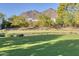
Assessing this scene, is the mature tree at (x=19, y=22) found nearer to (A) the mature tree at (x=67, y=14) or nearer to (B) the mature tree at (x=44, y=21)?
(B) the mature tree at (x=44, y=21)

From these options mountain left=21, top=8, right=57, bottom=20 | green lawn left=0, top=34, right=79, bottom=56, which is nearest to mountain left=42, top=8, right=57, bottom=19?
mountain left=21, top=8, right=57, bottom=20

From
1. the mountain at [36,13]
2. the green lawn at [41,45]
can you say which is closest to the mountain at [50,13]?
the mountain at [36,13]

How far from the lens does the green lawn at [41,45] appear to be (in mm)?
3545

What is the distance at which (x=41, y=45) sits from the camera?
356cm

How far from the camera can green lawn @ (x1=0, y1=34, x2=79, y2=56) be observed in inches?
140

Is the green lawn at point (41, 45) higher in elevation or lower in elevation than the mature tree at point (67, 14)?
lower

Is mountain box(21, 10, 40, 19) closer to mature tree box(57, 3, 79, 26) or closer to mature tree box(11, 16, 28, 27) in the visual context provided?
mature tree box(11, 16, 28, 27)

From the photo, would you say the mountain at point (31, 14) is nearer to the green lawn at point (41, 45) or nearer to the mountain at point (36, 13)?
the mountain at point (36, 13)

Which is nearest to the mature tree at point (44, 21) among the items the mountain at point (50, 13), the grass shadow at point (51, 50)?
the mountain at point (50, 13)

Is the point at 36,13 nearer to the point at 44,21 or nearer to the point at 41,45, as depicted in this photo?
the point at 44,21

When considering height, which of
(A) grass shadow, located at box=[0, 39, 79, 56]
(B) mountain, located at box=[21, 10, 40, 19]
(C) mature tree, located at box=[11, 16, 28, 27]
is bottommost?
Answer: (A) grass shadow, located at box=[0, 39, 79, 56]

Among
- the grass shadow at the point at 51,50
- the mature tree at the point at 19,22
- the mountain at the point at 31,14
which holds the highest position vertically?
the mountain at the point at 31,14

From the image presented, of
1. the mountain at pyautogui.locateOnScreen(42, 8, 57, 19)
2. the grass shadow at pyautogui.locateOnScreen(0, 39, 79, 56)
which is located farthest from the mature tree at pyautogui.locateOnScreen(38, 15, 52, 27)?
the grass shadow at pyautogui.locateOnScreen(0, 39, 79, 56)

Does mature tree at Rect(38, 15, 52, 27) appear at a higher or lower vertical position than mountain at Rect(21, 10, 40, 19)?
lower
